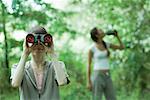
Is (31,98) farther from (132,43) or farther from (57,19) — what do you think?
(132,43)

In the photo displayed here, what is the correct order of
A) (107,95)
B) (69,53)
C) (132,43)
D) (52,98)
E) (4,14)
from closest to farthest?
1. (52,98)
2. (107,95)
3. (4,14)
4. (132,43)
5. (69,53)

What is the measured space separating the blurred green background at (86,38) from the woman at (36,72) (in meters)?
Answer: 3.58

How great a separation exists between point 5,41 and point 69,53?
112 inches

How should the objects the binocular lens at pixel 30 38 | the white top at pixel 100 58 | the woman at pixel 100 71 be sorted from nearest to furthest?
the binocular lens at pixel 30 38
the woman at pixel 100 71
the white top at pixel 100 58

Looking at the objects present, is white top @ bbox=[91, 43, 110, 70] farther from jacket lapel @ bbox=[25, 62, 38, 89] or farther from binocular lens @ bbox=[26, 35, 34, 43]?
binocular lens @ bbox=[26, 35, 34, 43]

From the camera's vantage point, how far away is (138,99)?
8797 mm

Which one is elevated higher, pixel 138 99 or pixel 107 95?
pixel 107 95

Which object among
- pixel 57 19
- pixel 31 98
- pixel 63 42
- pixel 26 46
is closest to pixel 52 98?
pixel 31 98

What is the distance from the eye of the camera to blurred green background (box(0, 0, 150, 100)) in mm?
7691

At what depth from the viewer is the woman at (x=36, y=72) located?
3607 mm

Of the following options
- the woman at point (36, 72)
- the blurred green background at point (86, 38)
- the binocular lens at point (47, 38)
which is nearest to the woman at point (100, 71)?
the blurred green background at point (86, 38)

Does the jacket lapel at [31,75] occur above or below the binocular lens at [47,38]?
below

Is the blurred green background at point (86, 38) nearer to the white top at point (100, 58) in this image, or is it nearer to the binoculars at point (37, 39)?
the white top at point (100, 58)

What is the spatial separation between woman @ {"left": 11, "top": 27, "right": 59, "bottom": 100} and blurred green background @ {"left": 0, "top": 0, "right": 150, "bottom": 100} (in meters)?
3.58
